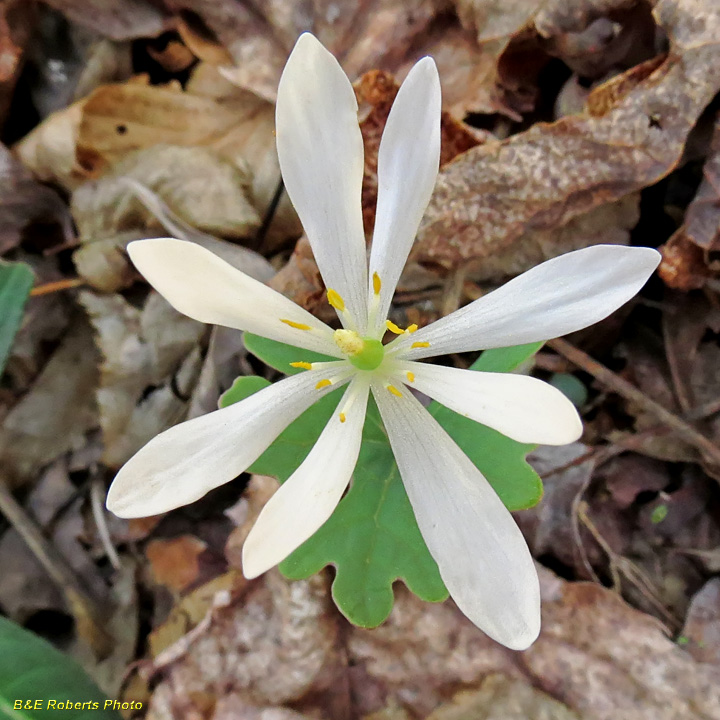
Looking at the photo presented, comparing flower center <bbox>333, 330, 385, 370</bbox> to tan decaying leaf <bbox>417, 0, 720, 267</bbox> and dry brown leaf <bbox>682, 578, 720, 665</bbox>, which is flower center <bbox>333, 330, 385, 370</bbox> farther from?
dry brown leaf <bbox>682, 578, 720, 665</bbox>

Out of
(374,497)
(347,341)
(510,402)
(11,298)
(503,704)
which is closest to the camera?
(510,402)

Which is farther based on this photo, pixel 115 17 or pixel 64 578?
pixel 115 17

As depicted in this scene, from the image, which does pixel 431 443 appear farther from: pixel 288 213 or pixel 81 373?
pixel 81 373

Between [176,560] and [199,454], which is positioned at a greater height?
[199,454]

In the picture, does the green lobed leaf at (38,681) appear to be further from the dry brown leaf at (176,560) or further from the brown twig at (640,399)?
the brown twig at (640,399)

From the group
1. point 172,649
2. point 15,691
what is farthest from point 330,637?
point 15,691

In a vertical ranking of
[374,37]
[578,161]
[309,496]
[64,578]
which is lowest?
[64,578]

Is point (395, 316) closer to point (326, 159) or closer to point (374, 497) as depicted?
point (374, 497)

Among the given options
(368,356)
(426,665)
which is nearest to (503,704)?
(426,665)
